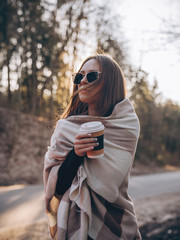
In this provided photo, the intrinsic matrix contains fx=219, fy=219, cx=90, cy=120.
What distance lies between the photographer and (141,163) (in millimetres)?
17766

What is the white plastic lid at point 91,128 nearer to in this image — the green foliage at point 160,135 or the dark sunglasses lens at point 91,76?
the dark sunglasses lens at point 91,76

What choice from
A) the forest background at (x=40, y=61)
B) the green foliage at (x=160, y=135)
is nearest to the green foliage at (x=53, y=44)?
the forest background at (x=40, y=61)

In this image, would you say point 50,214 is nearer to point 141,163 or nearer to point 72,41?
point 72,41

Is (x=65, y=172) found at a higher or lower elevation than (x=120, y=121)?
lower

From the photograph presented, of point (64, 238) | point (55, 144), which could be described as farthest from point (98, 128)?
point (64, 238)

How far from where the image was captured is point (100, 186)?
4.84ft

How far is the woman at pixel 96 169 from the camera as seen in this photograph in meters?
1.48

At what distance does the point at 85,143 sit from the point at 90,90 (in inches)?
19.4

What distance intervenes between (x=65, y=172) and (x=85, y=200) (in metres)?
0.23

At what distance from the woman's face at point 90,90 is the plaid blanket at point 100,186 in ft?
0.47

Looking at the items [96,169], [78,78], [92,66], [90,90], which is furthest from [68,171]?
[92,66]

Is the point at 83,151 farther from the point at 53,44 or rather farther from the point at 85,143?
the point at 53,44

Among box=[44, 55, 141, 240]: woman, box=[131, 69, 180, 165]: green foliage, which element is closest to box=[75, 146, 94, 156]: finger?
box=[44, 55, 141, 240]: woman

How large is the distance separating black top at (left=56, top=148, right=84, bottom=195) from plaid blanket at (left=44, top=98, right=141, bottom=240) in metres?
0.03
